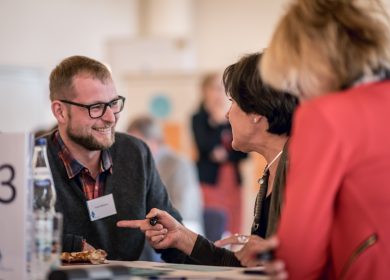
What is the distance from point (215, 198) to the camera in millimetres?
8836

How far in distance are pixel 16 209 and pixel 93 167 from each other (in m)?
1.07

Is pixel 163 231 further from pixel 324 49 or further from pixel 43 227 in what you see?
pixel 324 49

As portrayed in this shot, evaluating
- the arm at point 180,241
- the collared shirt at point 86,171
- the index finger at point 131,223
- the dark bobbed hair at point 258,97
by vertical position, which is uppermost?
the dark bobbed hair at point 258,97

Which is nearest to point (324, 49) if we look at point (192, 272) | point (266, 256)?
point (266, 256)

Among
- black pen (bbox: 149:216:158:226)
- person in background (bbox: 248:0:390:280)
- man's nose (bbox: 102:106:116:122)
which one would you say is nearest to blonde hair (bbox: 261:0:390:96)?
person in background (bbox: 248:0:390:280)

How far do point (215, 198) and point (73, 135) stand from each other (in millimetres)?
5565

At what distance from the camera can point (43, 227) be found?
2342 millimetres

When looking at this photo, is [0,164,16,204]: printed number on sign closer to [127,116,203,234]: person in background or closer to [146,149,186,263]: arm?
[146,149,186,263]: arm

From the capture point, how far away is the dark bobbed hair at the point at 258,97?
2.89 m

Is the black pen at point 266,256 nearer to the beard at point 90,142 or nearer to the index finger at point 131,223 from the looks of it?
the index finger at point 131,223

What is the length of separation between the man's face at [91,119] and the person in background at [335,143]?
49.3 inches

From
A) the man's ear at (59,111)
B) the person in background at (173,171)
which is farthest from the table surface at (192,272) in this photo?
the person in background at (173,171)

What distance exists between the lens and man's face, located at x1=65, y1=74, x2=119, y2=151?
3.32 metres

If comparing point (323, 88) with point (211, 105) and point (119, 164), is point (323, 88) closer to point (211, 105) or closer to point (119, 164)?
point (119, 164)
